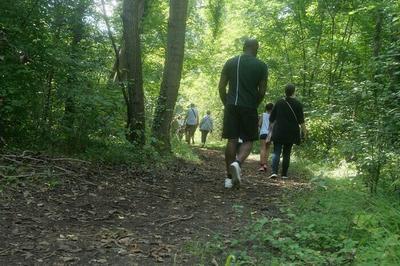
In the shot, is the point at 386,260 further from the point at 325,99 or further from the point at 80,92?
the point at 325,99

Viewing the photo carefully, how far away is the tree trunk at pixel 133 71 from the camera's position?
26.5 ft

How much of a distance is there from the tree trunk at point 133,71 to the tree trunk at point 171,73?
0.91 metres

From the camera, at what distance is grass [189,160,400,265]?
3.28m

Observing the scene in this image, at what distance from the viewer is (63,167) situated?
606 centimetres

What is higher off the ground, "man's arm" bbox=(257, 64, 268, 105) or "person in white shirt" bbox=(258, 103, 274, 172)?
"man's arm" bbox=(257, 64, 268, 105)

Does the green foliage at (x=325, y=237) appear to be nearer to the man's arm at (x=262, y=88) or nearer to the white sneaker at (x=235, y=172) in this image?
the white sneaker at (x=235, y=172)

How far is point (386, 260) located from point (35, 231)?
9.31ft

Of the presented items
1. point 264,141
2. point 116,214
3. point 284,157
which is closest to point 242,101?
point 284,157

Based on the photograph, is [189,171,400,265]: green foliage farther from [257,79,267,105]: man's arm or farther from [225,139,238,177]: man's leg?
[257,79,267,105]: man's arm

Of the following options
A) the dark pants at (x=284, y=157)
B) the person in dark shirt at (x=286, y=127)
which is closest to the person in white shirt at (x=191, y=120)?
the person in dark shirt at (x=286, y=127)

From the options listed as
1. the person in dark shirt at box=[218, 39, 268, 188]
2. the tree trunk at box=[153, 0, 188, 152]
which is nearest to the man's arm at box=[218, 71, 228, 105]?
the person in dark shirt at box=[218, 39, 268, 188]

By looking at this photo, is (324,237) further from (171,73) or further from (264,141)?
(264,141)

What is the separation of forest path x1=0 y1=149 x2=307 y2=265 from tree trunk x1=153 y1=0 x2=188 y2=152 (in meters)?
2.28

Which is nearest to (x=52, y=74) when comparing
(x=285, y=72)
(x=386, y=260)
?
(x=386, y=260)
